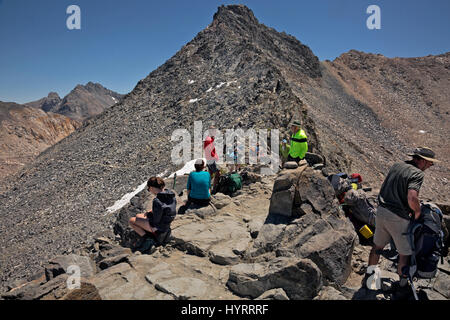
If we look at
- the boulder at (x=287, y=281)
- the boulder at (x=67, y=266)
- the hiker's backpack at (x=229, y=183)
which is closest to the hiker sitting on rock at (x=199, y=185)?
the hiker's backpack at (x=229, y=183)

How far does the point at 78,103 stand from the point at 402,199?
165007 millimetres

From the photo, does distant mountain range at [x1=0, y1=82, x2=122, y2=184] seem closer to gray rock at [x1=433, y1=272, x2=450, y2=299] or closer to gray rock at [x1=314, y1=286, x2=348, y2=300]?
gray rock at [x1=314, y1=286, x2=348, y2=300]

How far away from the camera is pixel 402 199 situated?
471 cm

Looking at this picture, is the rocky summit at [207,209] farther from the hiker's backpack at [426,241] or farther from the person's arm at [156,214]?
the hiker's backpack at [426,241]

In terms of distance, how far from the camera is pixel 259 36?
45.5 m

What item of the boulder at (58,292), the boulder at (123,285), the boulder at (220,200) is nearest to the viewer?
the boulder at (58,292)

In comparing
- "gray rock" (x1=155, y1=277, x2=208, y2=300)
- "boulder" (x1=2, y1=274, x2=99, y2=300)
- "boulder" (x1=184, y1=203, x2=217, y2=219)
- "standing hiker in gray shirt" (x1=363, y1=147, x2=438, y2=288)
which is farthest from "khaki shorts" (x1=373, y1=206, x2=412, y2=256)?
"boulder" (x1=2, y1=274, x2=99, y2=300)

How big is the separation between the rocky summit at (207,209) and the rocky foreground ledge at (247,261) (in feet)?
0.08

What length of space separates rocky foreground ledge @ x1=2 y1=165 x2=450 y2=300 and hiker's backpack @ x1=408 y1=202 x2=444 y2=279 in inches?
19.1

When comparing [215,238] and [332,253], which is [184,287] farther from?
[332,253]

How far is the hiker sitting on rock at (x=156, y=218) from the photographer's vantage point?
6.22 metres

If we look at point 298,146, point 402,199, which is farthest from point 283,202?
point 298,146
